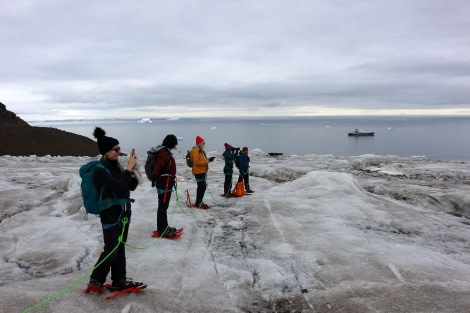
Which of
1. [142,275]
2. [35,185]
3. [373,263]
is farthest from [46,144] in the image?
[373,263]

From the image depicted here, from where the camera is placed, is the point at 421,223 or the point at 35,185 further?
the point at 35,185

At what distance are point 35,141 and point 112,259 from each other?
37.7 m

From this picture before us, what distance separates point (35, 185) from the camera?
14.0 m

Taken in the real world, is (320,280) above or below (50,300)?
Result: below

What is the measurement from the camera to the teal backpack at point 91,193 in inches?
160

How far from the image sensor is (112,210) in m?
4.34

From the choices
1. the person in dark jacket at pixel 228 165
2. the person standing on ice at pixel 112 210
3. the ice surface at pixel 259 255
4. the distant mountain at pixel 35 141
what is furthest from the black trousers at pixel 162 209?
the distant mountain at pixel 35 141

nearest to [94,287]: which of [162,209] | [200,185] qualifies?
[162,209]

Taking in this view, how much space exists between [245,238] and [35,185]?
11.3 m

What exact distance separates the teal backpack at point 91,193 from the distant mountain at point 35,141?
35.1m

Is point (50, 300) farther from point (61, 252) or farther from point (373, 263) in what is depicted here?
point (373, 263)

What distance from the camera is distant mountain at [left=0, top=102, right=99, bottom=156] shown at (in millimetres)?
33312

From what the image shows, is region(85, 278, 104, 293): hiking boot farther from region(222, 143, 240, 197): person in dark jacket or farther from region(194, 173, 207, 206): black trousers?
region(222, 143, 240, 197): person in dark jacket

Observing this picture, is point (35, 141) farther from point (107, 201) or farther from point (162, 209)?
point (107, 201)
